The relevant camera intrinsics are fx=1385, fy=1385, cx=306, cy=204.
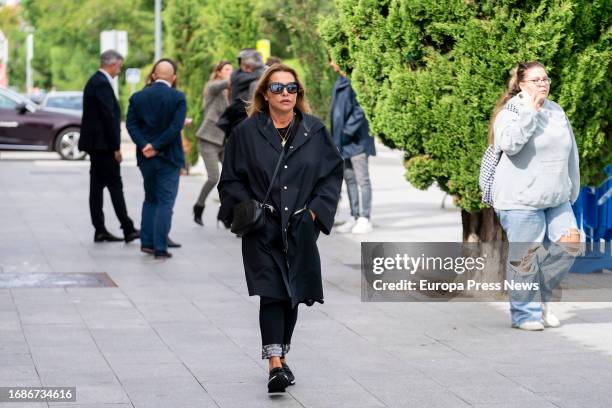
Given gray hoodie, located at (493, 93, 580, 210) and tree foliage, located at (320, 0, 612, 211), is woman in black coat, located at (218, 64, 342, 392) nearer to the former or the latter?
gray hoodie, located at (493, 93, 580, 210)

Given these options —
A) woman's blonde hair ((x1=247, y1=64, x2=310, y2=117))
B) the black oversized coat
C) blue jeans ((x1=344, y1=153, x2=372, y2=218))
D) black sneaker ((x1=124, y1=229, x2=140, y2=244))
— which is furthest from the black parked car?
the black oversized coat

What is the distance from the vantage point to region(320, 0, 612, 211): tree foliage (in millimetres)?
9320

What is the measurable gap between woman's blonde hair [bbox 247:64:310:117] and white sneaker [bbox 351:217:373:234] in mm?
7539

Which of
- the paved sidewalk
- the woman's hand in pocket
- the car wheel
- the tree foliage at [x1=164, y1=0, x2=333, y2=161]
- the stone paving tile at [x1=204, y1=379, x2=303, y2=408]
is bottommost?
the car wheel

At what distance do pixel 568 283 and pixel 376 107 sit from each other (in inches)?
86.0

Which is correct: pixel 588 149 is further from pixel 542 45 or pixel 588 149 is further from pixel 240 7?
pixel 240 7

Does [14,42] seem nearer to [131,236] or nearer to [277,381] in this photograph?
[131,236]

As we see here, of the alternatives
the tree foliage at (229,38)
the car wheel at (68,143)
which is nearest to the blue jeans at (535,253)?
the tree foliage at (229,38)

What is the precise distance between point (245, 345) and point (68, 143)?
21475 millimetres

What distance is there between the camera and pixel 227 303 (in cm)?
984

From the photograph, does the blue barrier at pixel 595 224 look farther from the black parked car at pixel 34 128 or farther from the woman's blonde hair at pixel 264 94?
the black parked car at pixel 34 128

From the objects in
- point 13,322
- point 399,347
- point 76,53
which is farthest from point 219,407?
point 76,53

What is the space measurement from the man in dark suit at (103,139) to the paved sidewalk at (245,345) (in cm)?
70

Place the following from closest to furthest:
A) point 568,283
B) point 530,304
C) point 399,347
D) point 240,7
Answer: point 399,347
point 530,304
point 568,283
point 240,7
